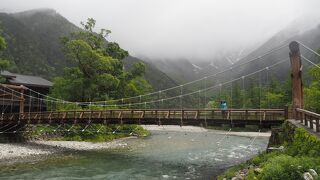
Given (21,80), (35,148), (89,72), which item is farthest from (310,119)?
(21,80)

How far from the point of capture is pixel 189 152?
109ft

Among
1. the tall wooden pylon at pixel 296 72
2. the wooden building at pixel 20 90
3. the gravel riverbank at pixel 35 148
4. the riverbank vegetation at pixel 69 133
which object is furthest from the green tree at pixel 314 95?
the wooden building at pixel 20 90

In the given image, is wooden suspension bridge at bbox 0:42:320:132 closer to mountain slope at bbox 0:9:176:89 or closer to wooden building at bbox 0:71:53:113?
wooden building at bbox 0:71:53:113

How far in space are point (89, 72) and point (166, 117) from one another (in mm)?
24134

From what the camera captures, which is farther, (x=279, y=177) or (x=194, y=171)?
(x=194, y=171)

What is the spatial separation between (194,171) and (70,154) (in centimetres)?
1217

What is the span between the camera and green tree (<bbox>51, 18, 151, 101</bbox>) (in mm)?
48594

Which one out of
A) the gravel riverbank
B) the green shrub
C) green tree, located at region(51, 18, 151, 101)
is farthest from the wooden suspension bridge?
green tree, located at region(51, 18, 151, 101)

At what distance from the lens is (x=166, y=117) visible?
28.8 meters

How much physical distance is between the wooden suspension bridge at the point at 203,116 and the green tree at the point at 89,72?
11.8 meters

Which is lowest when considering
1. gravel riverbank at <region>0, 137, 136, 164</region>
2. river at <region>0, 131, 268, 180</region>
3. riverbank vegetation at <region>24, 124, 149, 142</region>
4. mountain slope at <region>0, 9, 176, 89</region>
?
river at <region>0, 131, 268, 180</region>

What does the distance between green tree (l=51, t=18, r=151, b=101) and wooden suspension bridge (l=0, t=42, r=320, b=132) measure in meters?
11.8

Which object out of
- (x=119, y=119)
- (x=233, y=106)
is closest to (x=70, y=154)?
(x=119, y=119)

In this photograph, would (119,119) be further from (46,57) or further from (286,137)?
(46,57)
